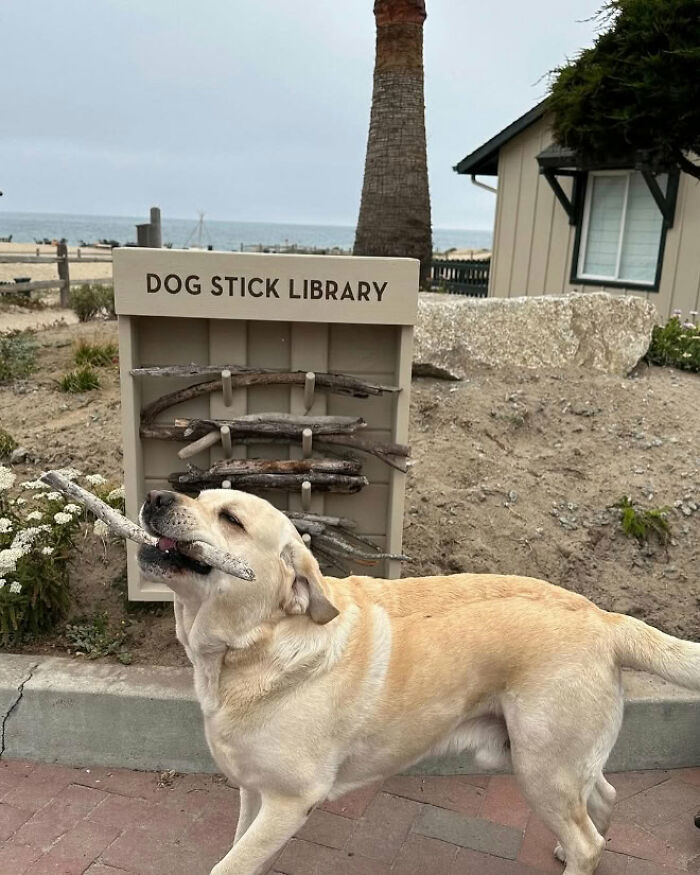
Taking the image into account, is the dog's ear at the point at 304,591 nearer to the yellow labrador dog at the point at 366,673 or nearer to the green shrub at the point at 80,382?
the yellow labrador dog at the point at 366,673

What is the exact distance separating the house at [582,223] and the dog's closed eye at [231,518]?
33.7 ft

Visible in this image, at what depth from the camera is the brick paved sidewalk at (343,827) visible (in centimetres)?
276

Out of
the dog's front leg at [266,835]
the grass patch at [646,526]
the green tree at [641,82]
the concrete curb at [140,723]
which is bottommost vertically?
the concrete curb at [140,723]

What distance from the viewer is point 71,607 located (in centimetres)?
380

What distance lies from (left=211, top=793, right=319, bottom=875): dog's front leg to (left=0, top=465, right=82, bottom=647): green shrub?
165cm

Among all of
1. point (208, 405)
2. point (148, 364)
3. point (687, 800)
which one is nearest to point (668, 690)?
point (687, 800)

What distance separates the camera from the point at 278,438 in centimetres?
365

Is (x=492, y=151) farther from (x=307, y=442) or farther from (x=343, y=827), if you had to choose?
(x=343, y=827)

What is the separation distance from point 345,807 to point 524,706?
1.07m

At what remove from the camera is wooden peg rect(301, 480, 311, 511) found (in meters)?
3.60

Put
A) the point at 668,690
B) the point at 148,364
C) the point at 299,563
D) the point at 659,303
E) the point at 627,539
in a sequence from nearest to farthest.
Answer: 1. the point at 299,563
2. the point at 668,690
3. the point at 148,364
4. the point at 627,539
5. the point at 659,303

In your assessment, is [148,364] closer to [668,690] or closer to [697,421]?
[668,690]

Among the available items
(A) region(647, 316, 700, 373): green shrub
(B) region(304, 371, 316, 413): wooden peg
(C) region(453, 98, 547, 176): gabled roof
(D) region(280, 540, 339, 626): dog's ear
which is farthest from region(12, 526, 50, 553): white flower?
(C) region(453, 98, 547, 176): gabled roof

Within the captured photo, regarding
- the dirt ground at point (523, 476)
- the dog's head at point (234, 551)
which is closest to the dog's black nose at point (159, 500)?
the dog's head at point (234, 551)
